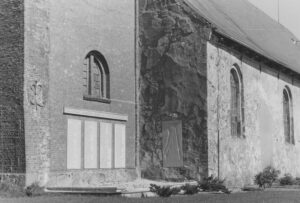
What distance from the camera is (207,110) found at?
19.6 meters

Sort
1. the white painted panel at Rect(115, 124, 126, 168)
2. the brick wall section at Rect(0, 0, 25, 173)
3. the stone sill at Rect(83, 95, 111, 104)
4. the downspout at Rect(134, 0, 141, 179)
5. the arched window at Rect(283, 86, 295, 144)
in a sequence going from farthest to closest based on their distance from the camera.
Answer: the arched window at Rect(283, 86, 295, 144) < the downspout at Rect(134, 0, 141, 179) < the white painted panel at Rect(115, 124, 126, 168) < the stone sill at Rect(83, 95, 111, 104) < the brick wall section at Rect(0, 0, 25, 173)

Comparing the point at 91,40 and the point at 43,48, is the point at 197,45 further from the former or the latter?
the point at 43,48

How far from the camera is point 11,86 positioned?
16.2 metres

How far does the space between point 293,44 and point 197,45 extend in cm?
1899

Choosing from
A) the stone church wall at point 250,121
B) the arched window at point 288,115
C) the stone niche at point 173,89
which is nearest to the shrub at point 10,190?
the stone niche at point 173,89

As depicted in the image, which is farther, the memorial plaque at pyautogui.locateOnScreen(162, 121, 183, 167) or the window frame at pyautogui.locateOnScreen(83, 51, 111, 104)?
the memorial plaque at pyautogui.locateOnScreen(162, 121, 183, 167)

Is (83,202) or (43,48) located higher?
(43,48)

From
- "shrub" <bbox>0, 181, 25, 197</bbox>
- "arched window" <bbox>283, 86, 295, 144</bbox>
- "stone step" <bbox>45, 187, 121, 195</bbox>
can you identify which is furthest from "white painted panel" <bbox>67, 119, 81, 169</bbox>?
"arched window" <bbox>283, 86, 295, 144</bbox>

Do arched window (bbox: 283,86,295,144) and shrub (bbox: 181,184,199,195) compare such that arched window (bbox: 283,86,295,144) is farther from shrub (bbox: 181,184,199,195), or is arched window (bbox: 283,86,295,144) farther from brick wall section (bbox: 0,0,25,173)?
brick wall section (bbox: 0,0,25,173)

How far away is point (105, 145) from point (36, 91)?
380cm

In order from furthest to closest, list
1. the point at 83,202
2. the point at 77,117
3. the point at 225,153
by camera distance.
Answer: the point at 225,153
the point at 77,117
the point at 83,202

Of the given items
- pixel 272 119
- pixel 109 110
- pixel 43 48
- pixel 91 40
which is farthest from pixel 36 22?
pixel 272 119

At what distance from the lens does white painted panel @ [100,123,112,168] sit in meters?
18.8

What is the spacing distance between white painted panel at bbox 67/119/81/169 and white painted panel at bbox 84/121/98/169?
0.29m
